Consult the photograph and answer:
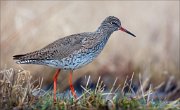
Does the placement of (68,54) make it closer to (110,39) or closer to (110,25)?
(110,25)

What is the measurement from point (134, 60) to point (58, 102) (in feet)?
17.3

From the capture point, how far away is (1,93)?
25.4 feet

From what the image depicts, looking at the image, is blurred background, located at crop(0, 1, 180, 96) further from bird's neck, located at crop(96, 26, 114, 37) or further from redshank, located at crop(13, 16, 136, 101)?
redshank, located at crop(13, 16, 136, 101)

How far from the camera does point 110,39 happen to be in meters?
13.6

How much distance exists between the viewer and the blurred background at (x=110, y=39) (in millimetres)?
12445

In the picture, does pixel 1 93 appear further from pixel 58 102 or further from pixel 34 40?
pixel 34 40

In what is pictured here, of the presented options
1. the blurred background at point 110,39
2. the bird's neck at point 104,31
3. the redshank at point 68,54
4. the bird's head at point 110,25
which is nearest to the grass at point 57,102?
the redshank at point 68,54

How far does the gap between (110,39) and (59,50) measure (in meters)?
4.44

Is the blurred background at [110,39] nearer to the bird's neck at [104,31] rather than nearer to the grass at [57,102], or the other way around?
the bird's neck at [104,31]

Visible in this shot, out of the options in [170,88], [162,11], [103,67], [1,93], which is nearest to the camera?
[1,93]

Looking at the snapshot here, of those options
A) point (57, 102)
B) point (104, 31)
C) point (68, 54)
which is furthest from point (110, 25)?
point (57, 102)

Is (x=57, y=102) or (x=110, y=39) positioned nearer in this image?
(x=57, y=102)

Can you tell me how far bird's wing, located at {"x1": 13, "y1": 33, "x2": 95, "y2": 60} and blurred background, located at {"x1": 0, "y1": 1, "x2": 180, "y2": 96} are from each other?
242 centimetres

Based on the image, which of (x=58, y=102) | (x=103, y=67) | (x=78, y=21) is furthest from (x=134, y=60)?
(x=58, y=102)
